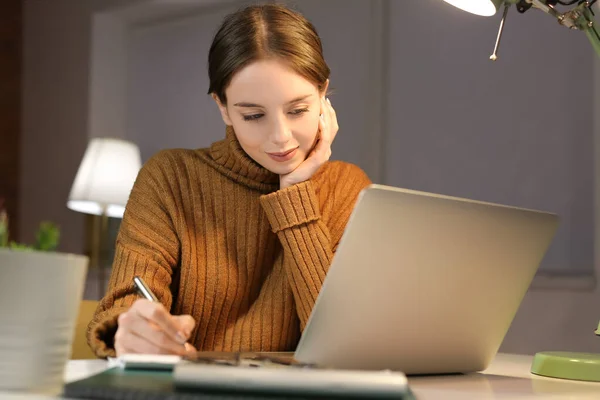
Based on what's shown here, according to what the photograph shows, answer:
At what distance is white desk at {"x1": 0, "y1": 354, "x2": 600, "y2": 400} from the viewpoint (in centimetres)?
82

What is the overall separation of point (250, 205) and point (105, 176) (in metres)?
1.94

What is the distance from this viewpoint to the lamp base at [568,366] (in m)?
1.02

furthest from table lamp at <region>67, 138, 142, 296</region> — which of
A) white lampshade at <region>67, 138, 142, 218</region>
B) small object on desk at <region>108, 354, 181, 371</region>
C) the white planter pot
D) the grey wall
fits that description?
the white planter pot

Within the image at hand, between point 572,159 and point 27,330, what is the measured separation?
6.00ft

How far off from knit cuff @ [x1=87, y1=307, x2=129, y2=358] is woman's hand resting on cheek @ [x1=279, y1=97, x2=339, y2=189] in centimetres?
42

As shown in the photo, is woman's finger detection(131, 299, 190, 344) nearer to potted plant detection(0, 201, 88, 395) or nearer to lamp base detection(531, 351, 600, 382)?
potted plant detection(0, 201, 88, 395)

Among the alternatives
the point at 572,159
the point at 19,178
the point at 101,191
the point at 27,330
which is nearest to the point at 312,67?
the point at 27,330

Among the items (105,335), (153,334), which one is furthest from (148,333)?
(105,335)

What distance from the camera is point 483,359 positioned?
3.39 feet

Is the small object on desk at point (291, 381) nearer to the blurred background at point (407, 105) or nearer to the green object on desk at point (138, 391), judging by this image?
the green object on desk at point (138, 391)

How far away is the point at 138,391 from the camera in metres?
0.60

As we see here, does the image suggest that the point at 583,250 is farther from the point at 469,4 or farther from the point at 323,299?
the point at 323,299

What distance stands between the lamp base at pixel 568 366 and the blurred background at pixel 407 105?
1112 millimetres

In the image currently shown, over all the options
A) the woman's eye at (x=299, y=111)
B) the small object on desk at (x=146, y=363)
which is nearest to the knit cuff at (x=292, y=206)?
the woman's eye at (x=299, y=111)
